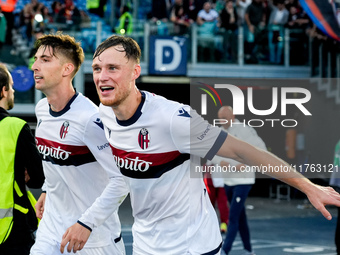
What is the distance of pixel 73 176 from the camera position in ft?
16.2

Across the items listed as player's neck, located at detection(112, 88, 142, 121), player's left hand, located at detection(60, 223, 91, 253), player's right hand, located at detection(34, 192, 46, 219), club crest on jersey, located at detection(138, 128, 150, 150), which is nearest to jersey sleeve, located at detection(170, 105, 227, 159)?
club crest on jersey, located at detection(138, 128, 150, 150)

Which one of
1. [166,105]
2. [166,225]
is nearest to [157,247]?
[166,225]

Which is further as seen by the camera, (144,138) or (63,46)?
(63,46)

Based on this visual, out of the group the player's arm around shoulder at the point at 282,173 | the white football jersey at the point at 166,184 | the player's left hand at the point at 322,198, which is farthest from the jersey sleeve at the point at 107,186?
the player's left hand at the point at 322,198

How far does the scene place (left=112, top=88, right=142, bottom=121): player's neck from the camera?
164 inches

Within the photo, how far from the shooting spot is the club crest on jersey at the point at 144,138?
4.08 m

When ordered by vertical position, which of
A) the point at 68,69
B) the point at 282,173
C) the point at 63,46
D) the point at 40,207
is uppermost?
the point at 63,46

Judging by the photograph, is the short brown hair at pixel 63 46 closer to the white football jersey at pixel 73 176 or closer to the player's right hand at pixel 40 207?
the white football jersey at pixel 73 176

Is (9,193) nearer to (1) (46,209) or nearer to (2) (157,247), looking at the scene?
(1) (46,209)

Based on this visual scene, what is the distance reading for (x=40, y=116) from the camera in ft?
17.4

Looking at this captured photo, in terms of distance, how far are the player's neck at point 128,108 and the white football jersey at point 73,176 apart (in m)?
0.68

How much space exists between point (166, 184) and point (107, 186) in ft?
1.99

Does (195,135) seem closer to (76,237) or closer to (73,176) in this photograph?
(76,237)

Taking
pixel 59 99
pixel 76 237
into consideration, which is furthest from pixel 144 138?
pixel 59 99
